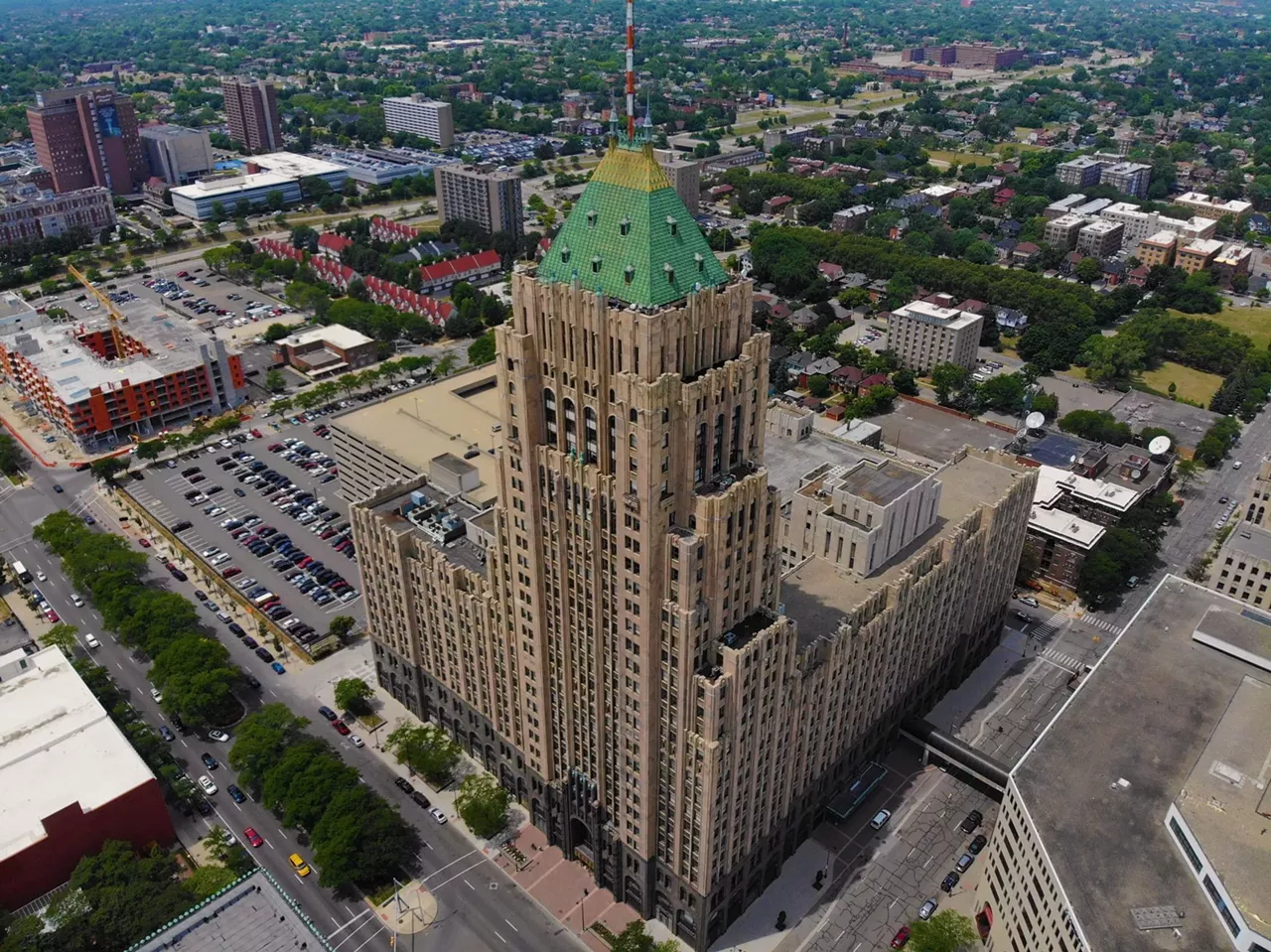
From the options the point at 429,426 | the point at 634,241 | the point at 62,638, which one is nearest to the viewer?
the point at 634,241

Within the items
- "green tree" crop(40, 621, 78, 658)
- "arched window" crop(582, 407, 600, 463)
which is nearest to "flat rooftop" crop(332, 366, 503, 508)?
"green tree" crop(40, 621, 78, 658)

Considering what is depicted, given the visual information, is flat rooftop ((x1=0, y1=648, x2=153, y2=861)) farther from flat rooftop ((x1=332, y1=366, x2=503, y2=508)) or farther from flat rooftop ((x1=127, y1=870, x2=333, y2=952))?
flat rooftop ((x1=332, y1=366, x2=503, y2=508))

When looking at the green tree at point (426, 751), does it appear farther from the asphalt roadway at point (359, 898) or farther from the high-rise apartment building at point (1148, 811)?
the high-rise apartment building at point (1148, 811)

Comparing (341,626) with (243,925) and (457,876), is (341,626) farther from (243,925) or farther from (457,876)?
(243,925)

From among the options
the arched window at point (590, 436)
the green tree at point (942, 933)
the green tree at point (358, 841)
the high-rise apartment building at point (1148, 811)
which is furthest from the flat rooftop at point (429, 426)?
the high-rise apartment building at point (1148, 811)

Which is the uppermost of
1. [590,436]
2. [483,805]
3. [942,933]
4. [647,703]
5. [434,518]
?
[590,436]

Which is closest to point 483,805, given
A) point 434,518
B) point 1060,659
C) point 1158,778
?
point 434,518
